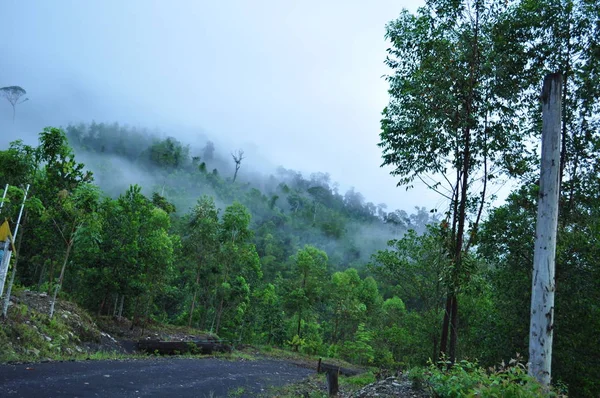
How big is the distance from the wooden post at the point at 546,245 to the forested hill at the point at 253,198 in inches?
2190

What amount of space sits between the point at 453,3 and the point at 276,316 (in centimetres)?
2936

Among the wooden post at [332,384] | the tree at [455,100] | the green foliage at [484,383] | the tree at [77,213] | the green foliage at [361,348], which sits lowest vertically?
the green foliage at [361,348]

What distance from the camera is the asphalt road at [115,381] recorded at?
7383mm

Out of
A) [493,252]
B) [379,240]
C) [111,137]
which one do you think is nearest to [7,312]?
[493,252]

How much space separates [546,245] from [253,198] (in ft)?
310

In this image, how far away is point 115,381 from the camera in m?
9.16

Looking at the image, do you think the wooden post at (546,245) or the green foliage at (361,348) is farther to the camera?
the green foliage at (361,348)

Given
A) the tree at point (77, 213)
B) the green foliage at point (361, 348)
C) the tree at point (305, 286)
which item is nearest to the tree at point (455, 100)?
the tree at point (77, 213)

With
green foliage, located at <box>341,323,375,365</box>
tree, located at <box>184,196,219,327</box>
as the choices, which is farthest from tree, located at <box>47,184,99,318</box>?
green foliage, located at <box>341,323,375,365</box>

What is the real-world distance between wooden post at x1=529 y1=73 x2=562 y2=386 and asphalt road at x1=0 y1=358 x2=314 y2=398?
579 centimetres

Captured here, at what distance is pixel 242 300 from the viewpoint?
31.2m

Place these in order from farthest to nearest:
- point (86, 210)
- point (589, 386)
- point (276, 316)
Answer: point (276, 316) < point (86, 210) < point (589, 386)

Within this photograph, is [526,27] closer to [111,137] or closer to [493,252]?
[493,252]

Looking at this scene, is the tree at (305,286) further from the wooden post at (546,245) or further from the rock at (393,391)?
the wooden post at (546,245)
